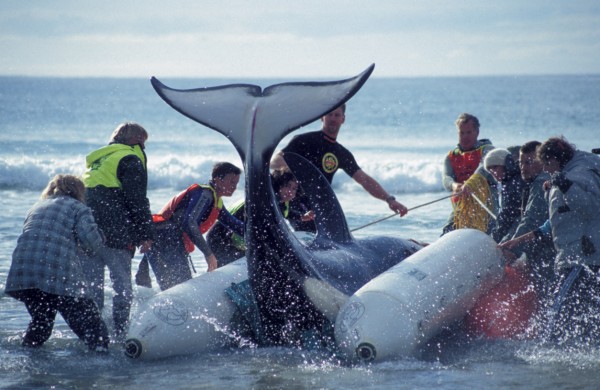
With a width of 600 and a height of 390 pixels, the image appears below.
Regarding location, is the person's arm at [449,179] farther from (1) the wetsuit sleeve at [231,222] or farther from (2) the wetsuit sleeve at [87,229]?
(2) the wetsuit sleeve at [87,229]

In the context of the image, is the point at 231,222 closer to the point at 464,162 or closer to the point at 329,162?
the point at 329,162

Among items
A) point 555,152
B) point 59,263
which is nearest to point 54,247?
point 59,263

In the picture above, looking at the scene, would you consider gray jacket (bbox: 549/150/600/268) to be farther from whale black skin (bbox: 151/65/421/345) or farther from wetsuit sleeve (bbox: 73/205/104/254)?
wetsuit sleeve (bbox: 73/205/104/254)

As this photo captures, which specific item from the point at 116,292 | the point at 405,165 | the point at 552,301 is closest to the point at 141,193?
the point at 116,292

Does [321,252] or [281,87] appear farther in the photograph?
[321,252]

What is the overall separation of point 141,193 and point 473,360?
3.29m

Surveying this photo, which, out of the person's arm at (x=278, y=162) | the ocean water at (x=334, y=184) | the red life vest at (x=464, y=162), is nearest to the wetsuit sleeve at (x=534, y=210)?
the ocean water at (x=334, y=184)

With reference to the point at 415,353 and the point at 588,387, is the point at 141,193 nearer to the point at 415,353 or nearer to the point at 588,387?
the point at 415,353

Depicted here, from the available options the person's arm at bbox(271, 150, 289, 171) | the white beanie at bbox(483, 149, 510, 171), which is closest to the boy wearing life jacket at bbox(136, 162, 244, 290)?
the person's arm at bbox(271, 150, 289, 171)

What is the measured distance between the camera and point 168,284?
919 cm

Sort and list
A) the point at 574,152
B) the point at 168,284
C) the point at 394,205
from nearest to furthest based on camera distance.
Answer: the point at 574,152 → the point at 168,284 → the point at 394,205

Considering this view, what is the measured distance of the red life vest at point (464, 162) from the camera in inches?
434

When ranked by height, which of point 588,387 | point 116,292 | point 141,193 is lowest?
point 588,387

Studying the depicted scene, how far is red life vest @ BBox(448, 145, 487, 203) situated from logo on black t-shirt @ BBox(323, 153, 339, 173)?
1.62 metres
